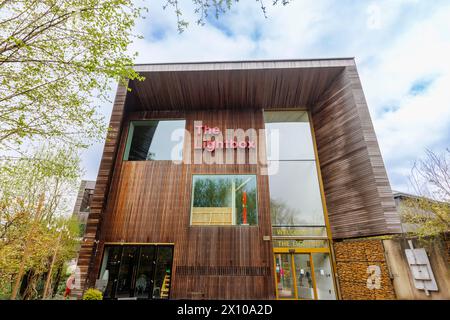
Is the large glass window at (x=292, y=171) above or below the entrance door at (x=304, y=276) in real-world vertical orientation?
above

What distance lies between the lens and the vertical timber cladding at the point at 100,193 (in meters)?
7.06

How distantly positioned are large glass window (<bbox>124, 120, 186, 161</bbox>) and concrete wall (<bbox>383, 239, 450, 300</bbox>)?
8262 mm

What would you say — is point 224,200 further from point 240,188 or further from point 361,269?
point 361,269

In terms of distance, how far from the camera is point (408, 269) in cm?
577

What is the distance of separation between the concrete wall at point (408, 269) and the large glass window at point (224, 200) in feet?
14.3

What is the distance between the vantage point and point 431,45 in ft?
21.2

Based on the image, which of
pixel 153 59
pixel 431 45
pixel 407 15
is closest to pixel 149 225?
pixel 153 59

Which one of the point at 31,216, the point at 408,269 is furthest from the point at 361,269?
the point at 31,216

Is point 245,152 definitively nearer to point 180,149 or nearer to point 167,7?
point 180,149

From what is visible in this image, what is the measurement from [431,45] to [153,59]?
32.9 ft

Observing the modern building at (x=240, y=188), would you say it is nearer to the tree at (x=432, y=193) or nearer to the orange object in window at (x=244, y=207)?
the orange object in window at (x=244, y=207)

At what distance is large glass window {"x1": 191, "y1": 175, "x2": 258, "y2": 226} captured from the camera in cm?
811

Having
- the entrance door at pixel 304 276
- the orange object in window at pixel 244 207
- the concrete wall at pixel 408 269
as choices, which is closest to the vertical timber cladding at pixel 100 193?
the orange object in window at pixel 244 207

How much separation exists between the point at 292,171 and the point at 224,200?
332 centimetres
